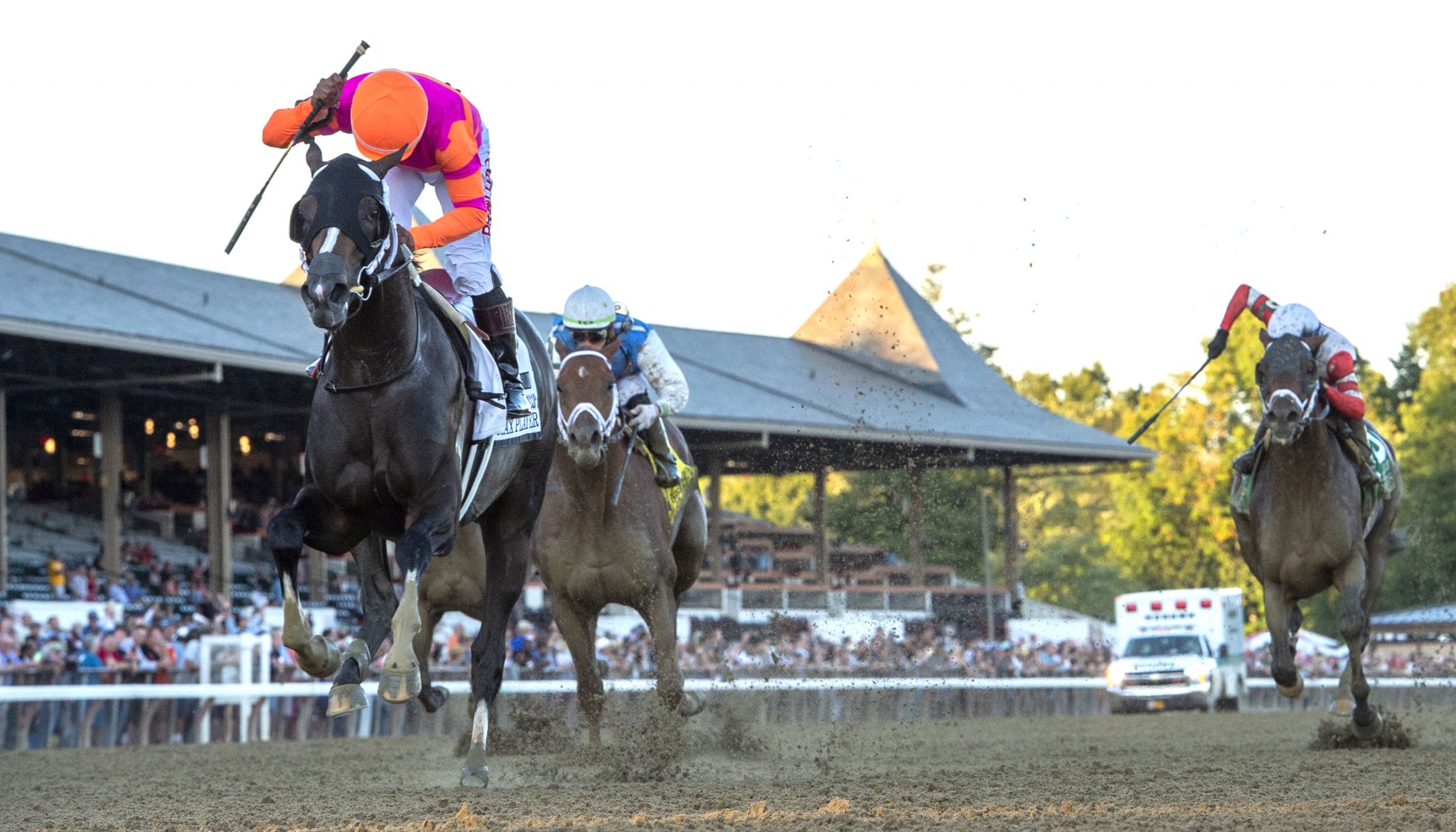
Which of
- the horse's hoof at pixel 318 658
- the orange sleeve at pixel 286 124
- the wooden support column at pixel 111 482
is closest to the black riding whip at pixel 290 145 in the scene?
the orange sleeve at pixel 286 124

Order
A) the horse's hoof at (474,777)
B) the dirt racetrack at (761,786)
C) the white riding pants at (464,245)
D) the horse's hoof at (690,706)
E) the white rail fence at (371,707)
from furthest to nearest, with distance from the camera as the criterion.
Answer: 1. the white rail fence at (371,707)
2. the horse's hoof at (690,706)
3. the horse's hoof at (474,777)
4. the white riding pants at (464,245)
5. the dirt racetrack at (761,786)

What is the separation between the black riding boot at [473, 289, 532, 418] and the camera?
746cm

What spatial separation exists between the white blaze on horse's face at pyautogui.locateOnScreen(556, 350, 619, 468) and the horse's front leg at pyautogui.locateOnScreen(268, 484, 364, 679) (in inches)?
93.3

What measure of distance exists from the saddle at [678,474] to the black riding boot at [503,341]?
87.3 inches

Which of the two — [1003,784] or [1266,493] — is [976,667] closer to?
[1266,493]

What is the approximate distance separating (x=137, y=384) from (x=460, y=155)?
63.0 ft

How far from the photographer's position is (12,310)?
65.9ft

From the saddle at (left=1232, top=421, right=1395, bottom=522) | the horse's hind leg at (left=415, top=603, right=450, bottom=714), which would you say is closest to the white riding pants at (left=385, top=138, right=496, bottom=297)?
the horse's hind leg at (left=415, top=603, right=450, bottom=714)

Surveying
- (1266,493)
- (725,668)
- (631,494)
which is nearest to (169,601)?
(725,668)

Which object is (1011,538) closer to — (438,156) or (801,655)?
(801,655)

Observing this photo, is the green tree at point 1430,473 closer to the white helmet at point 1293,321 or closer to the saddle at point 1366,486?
the saddle at point 1366,486

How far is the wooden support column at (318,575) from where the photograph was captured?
1039 inches

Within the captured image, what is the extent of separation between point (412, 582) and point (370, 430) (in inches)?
23.1

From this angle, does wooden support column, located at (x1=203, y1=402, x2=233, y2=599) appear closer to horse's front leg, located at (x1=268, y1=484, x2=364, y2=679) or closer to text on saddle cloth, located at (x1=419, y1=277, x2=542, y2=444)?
text on saddle cloth, located at (x1=419, y1=277, x2=542, y2=444)
